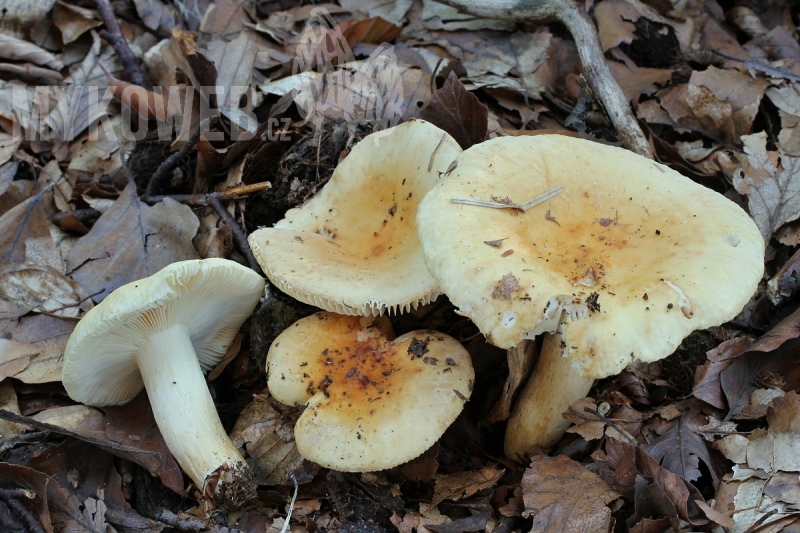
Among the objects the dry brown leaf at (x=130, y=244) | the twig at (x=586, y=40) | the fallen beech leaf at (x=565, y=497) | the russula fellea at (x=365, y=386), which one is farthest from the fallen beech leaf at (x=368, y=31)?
the fallen beech leaf at (x=565, y=497)

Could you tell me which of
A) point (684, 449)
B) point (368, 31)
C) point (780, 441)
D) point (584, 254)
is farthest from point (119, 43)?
point (780, 441)

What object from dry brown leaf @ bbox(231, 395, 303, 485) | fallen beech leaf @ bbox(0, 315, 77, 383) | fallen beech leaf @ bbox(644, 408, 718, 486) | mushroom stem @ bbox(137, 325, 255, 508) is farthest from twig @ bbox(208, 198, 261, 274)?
fallen beech leaf @ bbox(644, 408, 718, 486)

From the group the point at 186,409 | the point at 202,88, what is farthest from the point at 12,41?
the point at 186,409

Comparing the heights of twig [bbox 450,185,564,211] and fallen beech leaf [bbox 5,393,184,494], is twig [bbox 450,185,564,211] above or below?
above

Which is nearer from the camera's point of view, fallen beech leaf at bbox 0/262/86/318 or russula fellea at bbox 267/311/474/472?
russula fellea at bbox 267/311/474/472

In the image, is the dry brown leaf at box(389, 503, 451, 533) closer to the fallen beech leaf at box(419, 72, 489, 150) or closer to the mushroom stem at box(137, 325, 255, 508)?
the mushroom stem at box(137, 325, 255, 508)

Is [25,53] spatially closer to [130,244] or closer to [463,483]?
[130,244]
